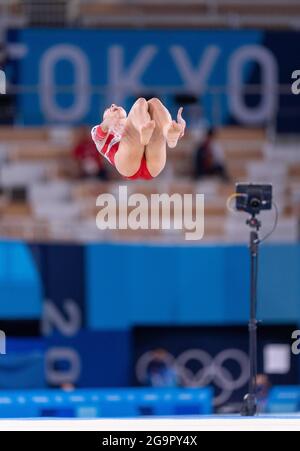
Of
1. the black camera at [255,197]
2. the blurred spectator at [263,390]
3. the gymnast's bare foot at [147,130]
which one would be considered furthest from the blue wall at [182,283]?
the gymnast's bare foot at [147,130]

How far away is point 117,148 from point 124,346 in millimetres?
2618

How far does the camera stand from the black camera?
11.2ft

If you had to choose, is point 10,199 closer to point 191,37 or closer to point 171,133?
point 191,37

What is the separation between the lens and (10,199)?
5.84m

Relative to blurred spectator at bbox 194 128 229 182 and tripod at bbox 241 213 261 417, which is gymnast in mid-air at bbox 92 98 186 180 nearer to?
tripod at bbox 241 213 261 417

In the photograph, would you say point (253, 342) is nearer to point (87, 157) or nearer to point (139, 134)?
point (139, 134)

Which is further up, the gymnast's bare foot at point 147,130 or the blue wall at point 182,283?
the gymnast's bare foot at point 147,130

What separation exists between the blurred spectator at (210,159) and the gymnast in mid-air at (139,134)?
236cm

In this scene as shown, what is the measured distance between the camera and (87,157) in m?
5.63

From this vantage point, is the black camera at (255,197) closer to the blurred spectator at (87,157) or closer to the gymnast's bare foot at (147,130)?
the gymnast's bare foot at (147,130)

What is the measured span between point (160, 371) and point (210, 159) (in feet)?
4.41

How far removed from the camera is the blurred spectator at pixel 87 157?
552cm

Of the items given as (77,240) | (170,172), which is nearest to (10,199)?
(77,240)

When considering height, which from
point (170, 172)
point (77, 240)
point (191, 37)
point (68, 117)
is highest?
point (191, 37)
